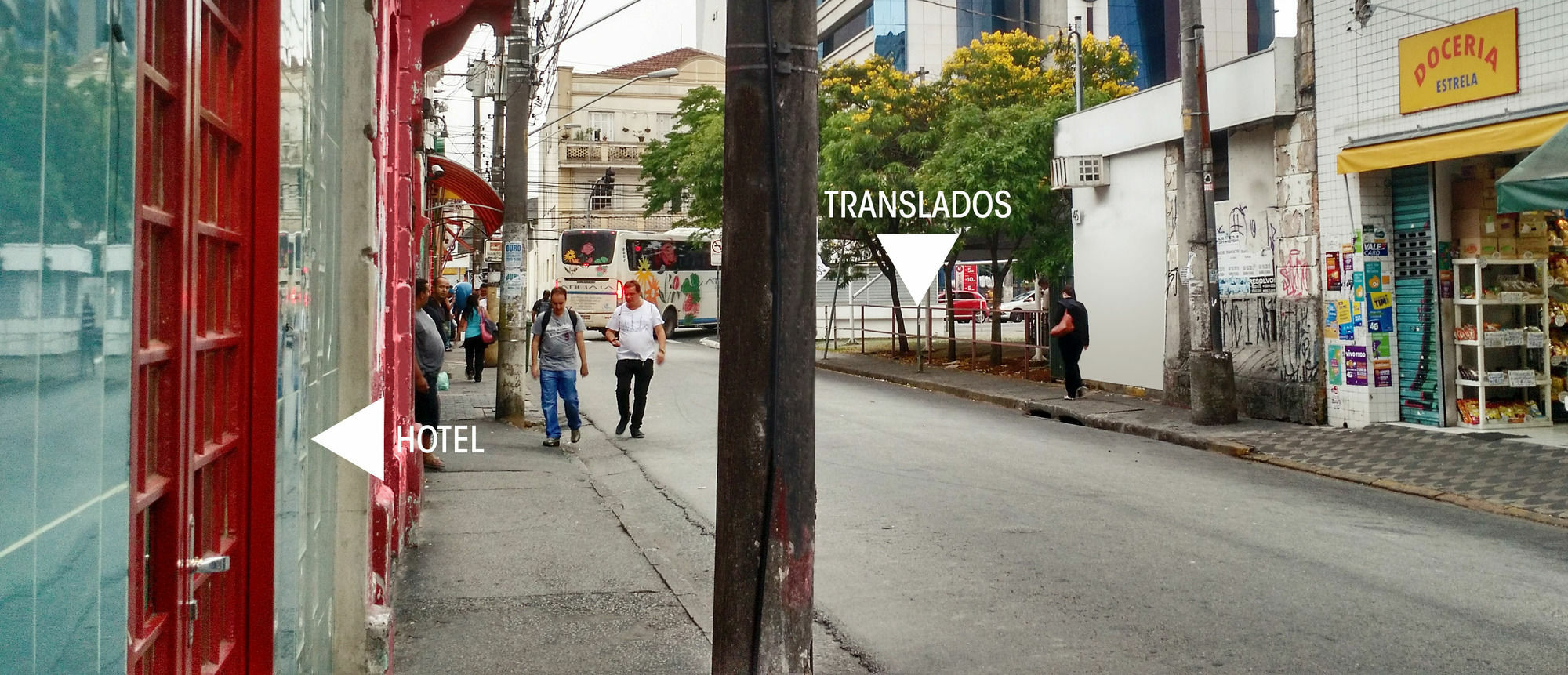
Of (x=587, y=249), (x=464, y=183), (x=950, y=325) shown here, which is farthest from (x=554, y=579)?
(x=587, y=249)

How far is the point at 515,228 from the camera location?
15.7m

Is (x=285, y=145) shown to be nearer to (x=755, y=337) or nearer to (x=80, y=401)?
(x=755, y=337)

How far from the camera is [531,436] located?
14375mm

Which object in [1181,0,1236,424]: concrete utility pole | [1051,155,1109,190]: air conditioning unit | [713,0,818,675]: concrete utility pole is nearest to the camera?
[713,0,818,675]: concrete utility pole

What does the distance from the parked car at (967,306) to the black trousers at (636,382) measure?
33.3 feet

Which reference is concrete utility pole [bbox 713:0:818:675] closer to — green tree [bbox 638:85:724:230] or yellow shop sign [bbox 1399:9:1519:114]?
yellow shop sign [bbox 1399:9:1519:114]

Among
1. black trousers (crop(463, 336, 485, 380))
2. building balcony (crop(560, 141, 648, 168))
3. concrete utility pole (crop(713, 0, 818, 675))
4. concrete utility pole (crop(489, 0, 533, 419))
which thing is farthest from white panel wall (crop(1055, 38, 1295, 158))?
building balcony (crop(560, 141, 648, 168))

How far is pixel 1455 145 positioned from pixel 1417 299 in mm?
1962

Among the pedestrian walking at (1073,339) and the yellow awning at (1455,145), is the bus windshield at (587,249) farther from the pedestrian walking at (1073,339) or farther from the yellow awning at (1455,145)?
the yellow awning at (1455,145)

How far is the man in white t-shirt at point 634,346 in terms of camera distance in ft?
47.1

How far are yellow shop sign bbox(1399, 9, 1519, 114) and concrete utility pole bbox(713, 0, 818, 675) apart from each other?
993cm

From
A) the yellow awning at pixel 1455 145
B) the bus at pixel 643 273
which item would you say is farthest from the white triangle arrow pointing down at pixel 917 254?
the bus at pixel 643 273

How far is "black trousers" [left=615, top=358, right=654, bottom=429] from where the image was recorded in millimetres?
14359

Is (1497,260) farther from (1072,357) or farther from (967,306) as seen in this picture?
(967,306)
